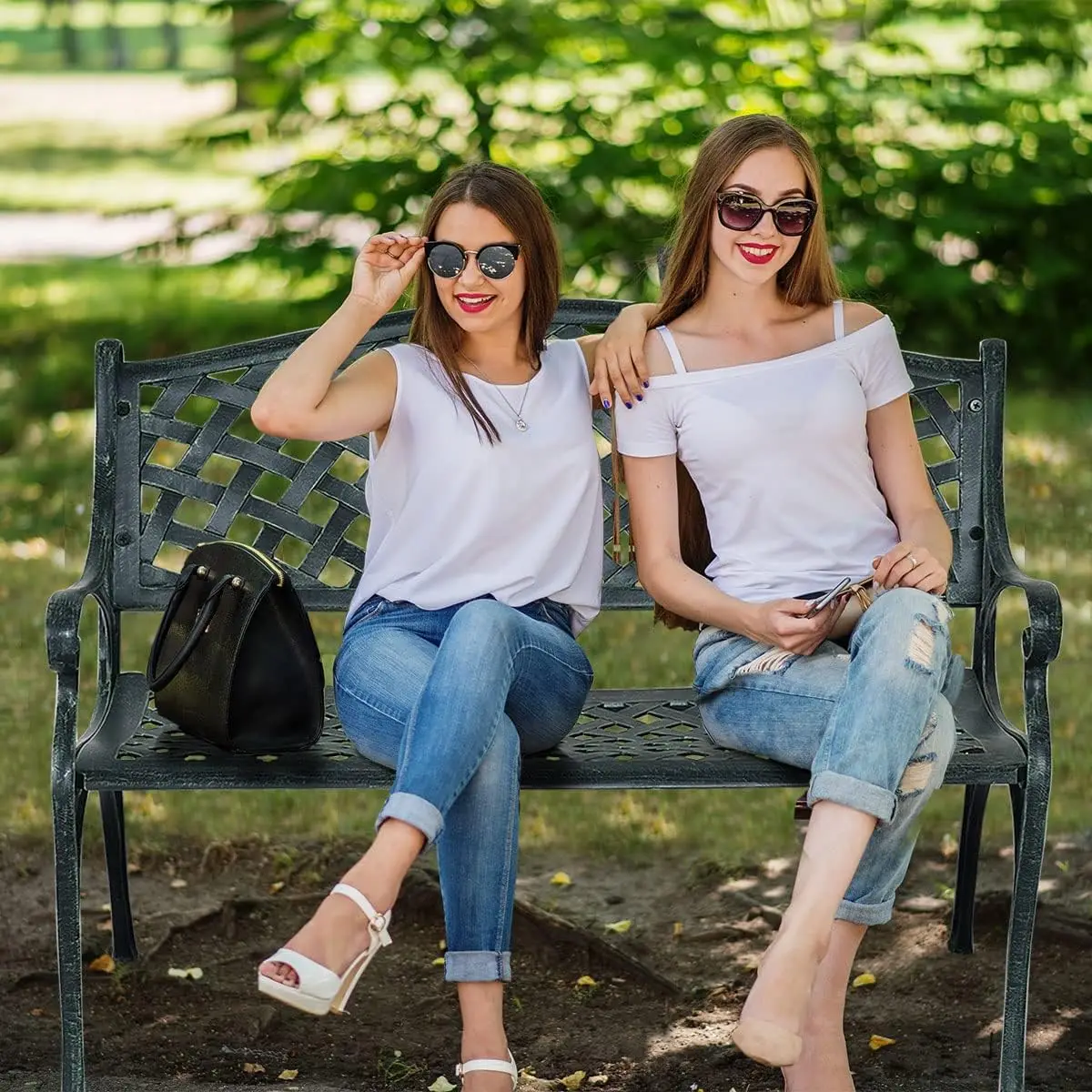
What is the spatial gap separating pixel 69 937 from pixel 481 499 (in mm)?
1101

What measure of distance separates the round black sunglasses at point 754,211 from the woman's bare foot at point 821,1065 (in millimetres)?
1500

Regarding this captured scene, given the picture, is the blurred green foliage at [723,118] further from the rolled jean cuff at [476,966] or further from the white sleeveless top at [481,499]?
the rolled jean cuff at [476,966]

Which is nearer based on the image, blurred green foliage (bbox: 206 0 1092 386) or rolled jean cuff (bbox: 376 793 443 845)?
rolled jean cuff (bbox: 376 793 443 845)

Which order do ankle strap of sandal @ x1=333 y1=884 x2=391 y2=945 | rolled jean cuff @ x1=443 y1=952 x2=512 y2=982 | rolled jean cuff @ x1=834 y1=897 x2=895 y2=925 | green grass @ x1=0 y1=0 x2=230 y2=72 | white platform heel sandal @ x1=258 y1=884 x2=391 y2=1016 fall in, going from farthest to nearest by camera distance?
1. green grass @ x1=0 y1=0 x2=230 y2=72
2. rolled jean cuff @ x1=834 y1=897 x2=895 y2=925
3. rolled jean cuff @ x1=443 y1=952 x2=512 y2=982
4. ankle strap of sandal @ x1=333 y1=884 x2=391 y2=945
5. white platform heel sandal @ x1=258 y1=884 x2=391 y2=1016

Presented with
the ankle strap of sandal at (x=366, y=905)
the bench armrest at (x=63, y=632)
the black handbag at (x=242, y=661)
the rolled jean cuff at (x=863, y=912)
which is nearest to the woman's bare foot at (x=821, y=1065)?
the rolled jean cuff at (x=863, y=912)

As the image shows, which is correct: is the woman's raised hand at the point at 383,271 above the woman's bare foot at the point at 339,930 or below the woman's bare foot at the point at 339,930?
above

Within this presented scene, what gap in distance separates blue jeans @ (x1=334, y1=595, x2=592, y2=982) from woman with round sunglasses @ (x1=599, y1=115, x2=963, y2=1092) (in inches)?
13.5

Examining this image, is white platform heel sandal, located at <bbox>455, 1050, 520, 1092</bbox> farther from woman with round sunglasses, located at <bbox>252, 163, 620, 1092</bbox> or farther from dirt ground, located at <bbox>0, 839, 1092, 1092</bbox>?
dirt ground, located at <bbox>0, 839, 1092, 1092</bbox>

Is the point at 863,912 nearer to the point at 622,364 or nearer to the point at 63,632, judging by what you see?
the point at 622,364

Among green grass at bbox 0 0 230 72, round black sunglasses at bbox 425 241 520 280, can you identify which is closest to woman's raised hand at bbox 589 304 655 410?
round black sunglasses at bbox 425 241 520 280

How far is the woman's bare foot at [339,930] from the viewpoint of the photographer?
2.80 m

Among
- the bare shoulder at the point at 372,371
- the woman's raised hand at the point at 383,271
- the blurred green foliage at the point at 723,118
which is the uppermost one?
the blurred green foliage at the point at 723,118

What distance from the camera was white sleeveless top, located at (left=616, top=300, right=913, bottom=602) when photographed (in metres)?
3.46

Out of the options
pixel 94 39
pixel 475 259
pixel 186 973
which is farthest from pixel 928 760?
pixel 94 39
